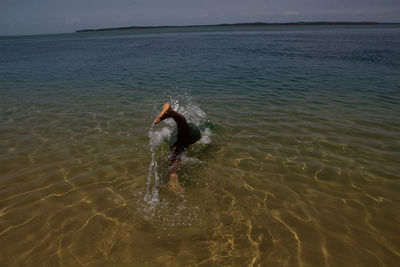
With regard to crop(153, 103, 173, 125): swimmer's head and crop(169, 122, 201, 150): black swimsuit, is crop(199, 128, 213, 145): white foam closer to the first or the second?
crop(169, 122, 201, 150): black swimsuit

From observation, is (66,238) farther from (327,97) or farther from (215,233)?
(327,97)

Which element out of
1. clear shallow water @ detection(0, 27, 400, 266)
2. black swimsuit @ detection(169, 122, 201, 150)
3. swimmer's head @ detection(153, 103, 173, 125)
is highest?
swimmer's head @ detection(153, 103, 173, 125)

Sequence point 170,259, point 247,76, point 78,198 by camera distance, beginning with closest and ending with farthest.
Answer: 1. point 170,259
2. point 78,198
3. point 247,76

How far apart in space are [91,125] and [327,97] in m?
10.1

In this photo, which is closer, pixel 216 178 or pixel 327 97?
pixel 216 178

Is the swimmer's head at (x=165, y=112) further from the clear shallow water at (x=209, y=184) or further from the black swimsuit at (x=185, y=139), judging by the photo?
the clear shallow water at (x=209, y=184)

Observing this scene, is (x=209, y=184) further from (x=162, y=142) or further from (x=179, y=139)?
(x=162, y=142)

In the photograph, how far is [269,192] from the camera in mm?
4992

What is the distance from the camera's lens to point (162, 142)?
7.45 m

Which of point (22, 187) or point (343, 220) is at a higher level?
point (22, 187)

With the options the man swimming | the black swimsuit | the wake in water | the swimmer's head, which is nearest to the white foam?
the wake in water

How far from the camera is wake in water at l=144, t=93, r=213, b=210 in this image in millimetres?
5070

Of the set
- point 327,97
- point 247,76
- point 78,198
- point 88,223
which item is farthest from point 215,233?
point 247,76

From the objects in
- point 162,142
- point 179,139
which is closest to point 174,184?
point 179,139
